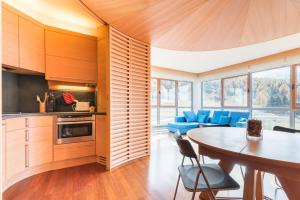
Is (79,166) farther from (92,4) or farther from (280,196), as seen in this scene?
(280,196)

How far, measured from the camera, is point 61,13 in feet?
9.07

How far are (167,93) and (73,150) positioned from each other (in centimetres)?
468

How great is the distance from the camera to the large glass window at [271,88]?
4567 millimetres

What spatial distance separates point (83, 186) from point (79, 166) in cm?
79

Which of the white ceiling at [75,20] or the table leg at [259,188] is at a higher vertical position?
the white ceiling at [75,20]

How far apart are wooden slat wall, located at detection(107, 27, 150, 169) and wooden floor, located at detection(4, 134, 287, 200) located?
351 millimetres

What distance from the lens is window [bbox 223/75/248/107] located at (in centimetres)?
579

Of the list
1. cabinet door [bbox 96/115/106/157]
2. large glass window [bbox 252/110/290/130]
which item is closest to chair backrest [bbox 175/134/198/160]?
cabinet door [bbox 96/115/106/157]

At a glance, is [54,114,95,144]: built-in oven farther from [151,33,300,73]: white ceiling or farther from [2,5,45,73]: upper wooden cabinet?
[151,33,300,73]: white ceiling

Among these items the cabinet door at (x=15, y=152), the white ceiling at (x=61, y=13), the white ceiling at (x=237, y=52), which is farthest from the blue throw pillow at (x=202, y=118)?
the cabinet door at (x=15, y=152)

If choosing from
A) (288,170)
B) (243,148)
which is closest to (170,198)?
(243,148)

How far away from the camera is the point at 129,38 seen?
3.14 meters

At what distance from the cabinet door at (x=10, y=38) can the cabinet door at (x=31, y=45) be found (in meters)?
0.07

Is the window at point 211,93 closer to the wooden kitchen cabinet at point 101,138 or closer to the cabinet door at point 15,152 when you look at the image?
the wooden kitchen cabinet at point 101,138
